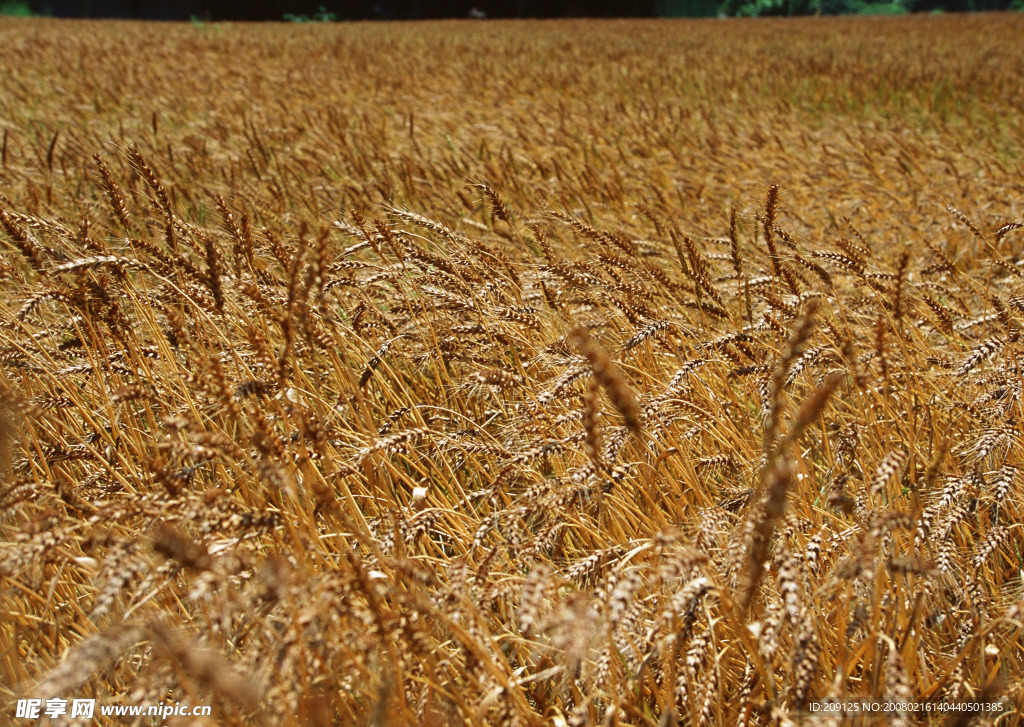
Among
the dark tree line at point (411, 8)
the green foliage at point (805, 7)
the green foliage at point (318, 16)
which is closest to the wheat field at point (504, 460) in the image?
the green foliage at point (318, 16)

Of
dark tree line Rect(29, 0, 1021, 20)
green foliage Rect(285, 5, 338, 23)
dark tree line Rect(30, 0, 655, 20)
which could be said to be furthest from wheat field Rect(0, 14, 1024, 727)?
dark tree line Rect(30, 0, 655, 20)

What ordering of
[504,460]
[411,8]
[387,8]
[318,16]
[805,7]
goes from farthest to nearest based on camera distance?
[805,7] → [387,8] → [411,8] → [318,16] → [504,460]

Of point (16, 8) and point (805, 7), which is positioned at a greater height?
point (805, 7)

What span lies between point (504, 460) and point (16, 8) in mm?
60274

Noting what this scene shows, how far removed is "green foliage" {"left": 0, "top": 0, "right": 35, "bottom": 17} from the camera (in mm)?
44775

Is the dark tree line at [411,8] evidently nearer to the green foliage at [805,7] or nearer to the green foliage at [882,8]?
the green foliage at [805,7]

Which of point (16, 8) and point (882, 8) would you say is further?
point (882, 8)

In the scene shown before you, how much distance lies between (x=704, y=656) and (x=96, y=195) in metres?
4.43

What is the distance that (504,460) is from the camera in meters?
1.69

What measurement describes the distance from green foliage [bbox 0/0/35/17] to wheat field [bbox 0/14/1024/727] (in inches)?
2120

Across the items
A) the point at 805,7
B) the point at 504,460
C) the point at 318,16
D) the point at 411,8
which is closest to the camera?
the point at 504,460

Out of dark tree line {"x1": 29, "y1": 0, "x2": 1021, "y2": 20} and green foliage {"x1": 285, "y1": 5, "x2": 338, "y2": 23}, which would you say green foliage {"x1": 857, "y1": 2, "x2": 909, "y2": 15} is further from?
green foliage {"x1": 285, "y1": 5, "x2": 338, "y2": 23}

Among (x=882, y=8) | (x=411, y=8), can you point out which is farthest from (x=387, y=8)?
(x=882, y=8)

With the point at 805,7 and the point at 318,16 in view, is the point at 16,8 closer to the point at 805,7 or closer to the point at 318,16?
the point at 318,16
